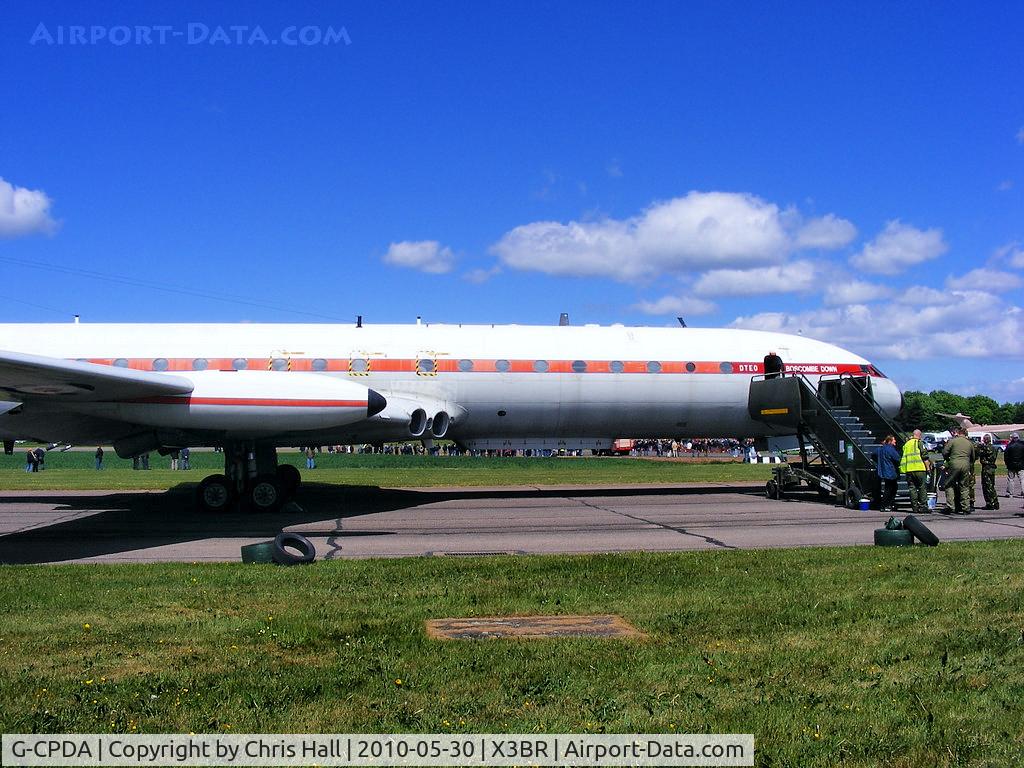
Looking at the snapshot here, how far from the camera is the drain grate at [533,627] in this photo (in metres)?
7.08

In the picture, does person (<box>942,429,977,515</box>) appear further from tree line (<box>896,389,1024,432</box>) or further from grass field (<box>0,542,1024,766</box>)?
tree line (<box>896,389,1024,432</box>)

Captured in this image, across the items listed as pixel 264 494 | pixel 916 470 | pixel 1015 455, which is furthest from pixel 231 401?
pixel 1015 455

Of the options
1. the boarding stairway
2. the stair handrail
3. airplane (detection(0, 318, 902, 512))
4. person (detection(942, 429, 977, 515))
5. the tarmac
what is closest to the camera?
the tarmac

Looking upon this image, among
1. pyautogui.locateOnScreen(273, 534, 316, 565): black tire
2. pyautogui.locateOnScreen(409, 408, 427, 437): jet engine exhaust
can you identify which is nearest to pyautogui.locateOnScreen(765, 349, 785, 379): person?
pyautogui.locateOnScreen(409, 408, 427, 437): jet engine exhaust

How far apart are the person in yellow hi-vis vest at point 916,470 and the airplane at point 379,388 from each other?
3.48 meters

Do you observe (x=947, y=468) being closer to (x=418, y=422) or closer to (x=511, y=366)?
(x=511, y=366)

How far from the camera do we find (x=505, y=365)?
19.4m

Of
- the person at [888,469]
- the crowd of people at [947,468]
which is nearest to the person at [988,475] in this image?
the crowd of people at [947,468]

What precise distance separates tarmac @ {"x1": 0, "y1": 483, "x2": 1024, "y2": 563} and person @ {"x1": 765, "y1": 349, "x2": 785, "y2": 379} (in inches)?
115

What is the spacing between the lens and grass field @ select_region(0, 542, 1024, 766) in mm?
5016

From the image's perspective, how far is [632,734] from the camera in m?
4.86

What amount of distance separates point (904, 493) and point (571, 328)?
26.0 ft

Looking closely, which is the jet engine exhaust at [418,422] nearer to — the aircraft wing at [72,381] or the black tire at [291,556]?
the aircraft wing at [72,381]

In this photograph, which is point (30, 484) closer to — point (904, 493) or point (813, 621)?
point (904, 493)
